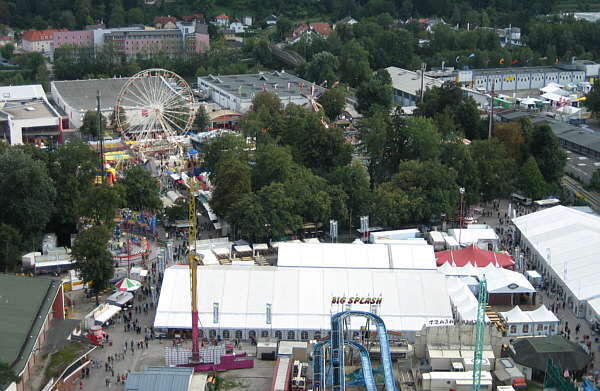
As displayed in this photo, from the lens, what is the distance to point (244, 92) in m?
73.8

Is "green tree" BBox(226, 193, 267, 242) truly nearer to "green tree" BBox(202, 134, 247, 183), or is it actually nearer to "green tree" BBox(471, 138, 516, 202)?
"green tree" BBox(202, 134, 247, 183)

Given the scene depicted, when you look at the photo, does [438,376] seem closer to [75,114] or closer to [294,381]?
[294,381]


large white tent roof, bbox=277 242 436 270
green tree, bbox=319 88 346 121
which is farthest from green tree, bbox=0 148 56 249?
green tree, bbox=319 88 346 121

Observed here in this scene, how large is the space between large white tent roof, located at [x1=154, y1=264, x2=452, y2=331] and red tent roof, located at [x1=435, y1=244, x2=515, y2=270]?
3.93 meters

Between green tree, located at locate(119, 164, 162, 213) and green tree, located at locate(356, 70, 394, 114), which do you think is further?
green tree, located at locate(356, 70, 394, 114)

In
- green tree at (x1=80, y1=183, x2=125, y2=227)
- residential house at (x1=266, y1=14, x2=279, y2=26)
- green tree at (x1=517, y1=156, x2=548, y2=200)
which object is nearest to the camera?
green tree at (x1=80, y1=183, x2=125, y2=227)

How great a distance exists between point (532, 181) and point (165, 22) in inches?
2640

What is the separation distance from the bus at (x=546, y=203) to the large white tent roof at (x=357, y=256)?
485 inches

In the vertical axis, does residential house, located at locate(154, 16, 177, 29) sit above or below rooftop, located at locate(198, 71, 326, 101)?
above

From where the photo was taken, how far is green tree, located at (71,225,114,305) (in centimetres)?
3706

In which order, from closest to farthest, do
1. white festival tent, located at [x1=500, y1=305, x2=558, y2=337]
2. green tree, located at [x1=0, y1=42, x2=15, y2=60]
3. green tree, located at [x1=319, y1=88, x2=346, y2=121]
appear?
white festival tent, located at [x1=500, y1=305, x2=558, y2=337] → green tree, located at [x1=319, y1=88, x2=346, y2=121] → green tree, located at [x1=0, y1=42, x2=15, y2=60]

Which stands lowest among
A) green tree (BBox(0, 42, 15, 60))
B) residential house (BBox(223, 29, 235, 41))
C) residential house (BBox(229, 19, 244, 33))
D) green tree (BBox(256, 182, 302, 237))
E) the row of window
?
the row of window

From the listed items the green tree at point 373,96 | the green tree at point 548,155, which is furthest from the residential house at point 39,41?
the green tree at point 548,155

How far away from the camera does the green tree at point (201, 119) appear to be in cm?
6694
